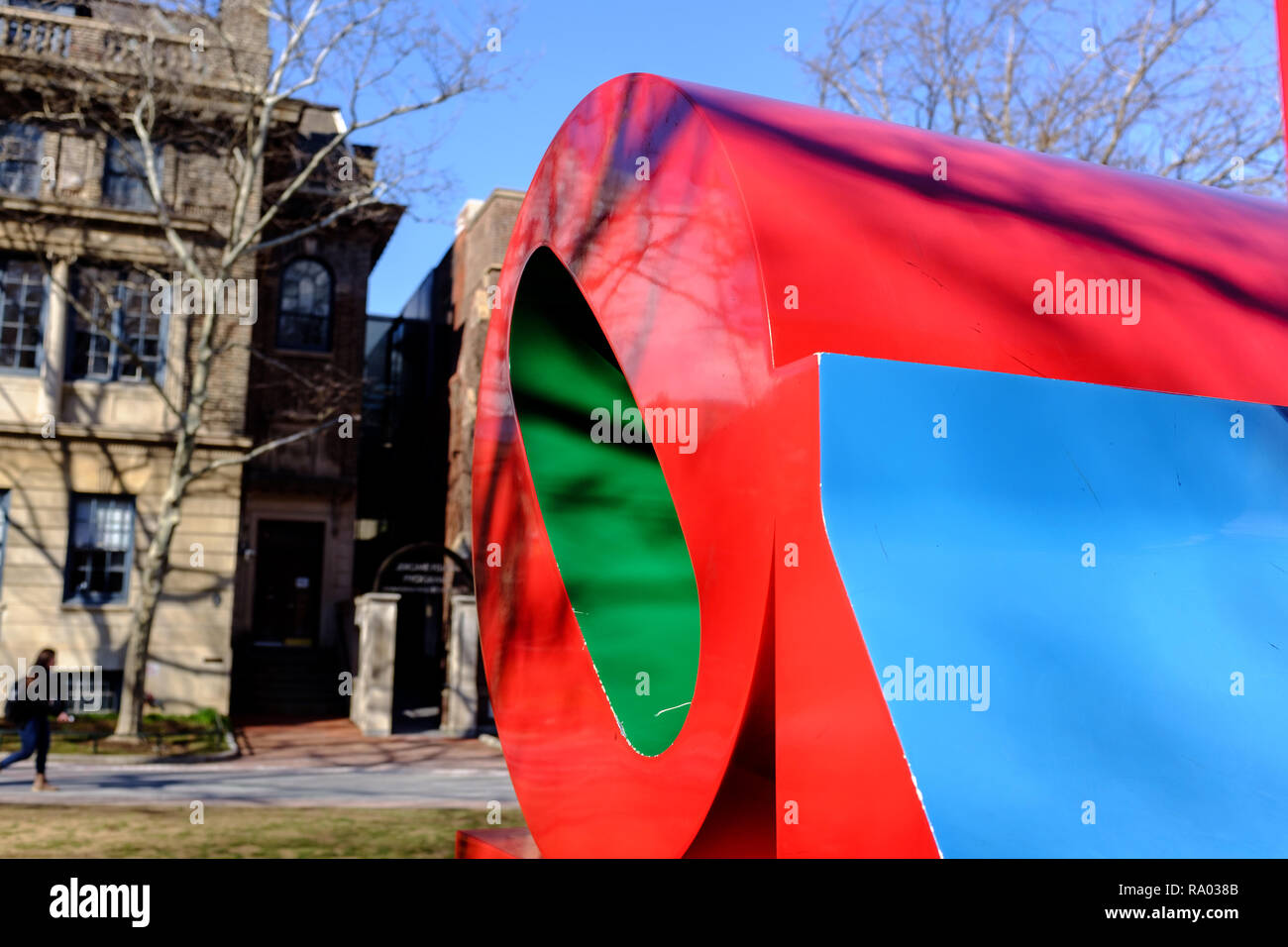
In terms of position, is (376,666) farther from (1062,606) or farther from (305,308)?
(1062,606)

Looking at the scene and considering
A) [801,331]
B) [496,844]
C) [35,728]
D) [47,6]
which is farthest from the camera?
[47,6]

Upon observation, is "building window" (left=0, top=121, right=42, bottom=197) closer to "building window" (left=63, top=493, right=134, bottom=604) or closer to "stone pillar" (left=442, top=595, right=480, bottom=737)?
"building window" (left=63, top=493, right=134, bottom=604)

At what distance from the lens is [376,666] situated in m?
20.1

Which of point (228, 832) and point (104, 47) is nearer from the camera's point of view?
point (228, 832)

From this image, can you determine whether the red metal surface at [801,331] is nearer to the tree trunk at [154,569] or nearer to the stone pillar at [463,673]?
the tree trunk at [154,569]

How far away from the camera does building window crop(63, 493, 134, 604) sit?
786 inches

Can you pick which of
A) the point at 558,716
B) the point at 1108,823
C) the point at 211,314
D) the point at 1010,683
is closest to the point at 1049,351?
the point at 1010,683

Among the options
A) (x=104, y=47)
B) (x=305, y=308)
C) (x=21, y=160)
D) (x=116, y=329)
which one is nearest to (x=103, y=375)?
(x=116, y=329)

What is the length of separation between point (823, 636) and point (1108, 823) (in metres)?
0.69

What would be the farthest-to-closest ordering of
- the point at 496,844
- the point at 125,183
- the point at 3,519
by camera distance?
1. the point at 125,183
2. the point at 3,519
3. the point at 496,844

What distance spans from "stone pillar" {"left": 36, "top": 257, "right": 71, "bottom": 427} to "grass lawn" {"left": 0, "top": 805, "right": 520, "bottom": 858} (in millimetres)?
12997

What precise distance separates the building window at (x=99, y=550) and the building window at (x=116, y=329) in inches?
90.8

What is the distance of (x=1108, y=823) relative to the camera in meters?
2.35

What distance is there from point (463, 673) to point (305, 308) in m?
9.99
